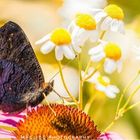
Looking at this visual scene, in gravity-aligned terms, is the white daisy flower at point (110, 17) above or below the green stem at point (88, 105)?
above

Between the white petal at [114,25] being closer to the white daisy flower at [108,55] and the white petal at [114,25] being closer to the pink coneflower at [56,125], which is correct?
the white daisy flower at [108,55]

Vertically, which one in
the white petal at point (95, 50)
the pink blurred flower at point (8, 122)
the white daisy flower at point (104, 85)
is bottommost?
the pink blurred flower at point (8, 122)

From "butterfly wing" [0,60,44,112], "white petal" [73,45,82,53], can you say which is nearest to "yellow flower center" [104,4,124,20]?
"white petal" [73,45,82,53]

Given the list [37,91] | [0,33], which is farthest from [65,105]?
[0,33]

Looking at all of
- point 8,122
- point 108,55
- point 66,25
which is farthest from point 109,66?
point 8,122

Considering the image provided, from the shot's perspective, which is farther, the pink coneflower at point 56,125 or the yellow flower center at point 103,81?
the yellow flower center at point 103,81

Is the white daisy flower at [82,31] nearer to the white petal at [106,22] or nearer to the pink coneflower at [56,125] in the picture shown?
the white petal at [106,22]

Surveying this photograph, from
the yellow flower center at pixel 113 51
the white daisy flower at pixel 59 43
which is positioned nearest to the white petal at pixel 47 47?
the white daisy flower at pixel 59 43

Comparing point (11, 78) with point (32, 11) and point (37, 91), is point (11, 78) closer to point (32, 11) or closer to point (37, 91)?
point (37, 91)

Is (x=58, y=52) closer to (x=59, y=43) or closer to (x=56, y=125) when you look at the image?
(x=59, y=43)

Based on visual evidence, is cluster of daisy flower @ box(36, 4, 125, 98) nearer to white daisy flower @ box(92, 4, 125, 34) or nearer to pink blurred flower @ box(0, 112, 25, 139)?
white daisy flower @ box(92, 4, 125, 34)
